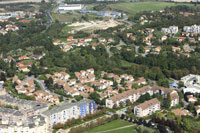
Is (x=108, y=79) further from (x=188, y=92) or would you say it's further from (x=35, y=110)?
(x=35, y=110)

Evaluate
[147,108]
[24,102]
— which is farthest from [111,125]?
[24,102]

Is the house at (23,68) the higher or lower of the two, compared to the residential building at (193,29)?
lower

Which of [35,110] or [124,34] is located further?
[124,34]

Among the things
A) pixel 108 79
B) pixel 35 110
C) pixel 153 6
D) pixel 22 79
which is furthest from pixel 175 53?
pixel 153 6

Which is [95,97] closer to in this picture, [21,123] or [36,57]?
[21,123]

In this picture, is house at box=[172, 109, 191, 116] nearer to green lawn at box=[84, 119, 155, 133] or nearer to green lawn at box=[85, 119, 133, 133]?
green lawn at box=[84, 119, 155, 133]

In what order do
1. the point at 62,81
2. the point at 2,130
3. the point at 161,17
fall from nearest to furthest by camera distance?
the point at 2,130, the point at 62,81, the point at 161,17

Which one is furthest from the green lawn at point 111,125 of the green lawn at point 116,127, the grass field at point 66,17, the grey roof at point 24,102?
the grass field at point 66,17

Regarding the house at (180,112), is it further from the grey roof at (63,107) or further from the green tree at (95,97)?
the grey roof at (63,107)

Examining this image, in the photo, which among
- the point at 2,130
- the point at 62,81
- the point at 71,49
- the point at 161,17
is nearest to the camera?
the point at 2,130

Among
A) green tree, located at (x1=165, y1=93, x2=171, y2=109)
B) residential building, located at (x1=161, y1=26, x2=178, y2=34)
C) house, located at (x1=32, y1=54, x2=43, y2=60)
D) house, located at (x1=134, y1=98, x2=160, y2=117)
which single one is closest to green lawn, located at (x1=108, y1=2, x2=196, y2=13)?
residential building, located at (x1=161, y1=26, x2=178, y2=34)
